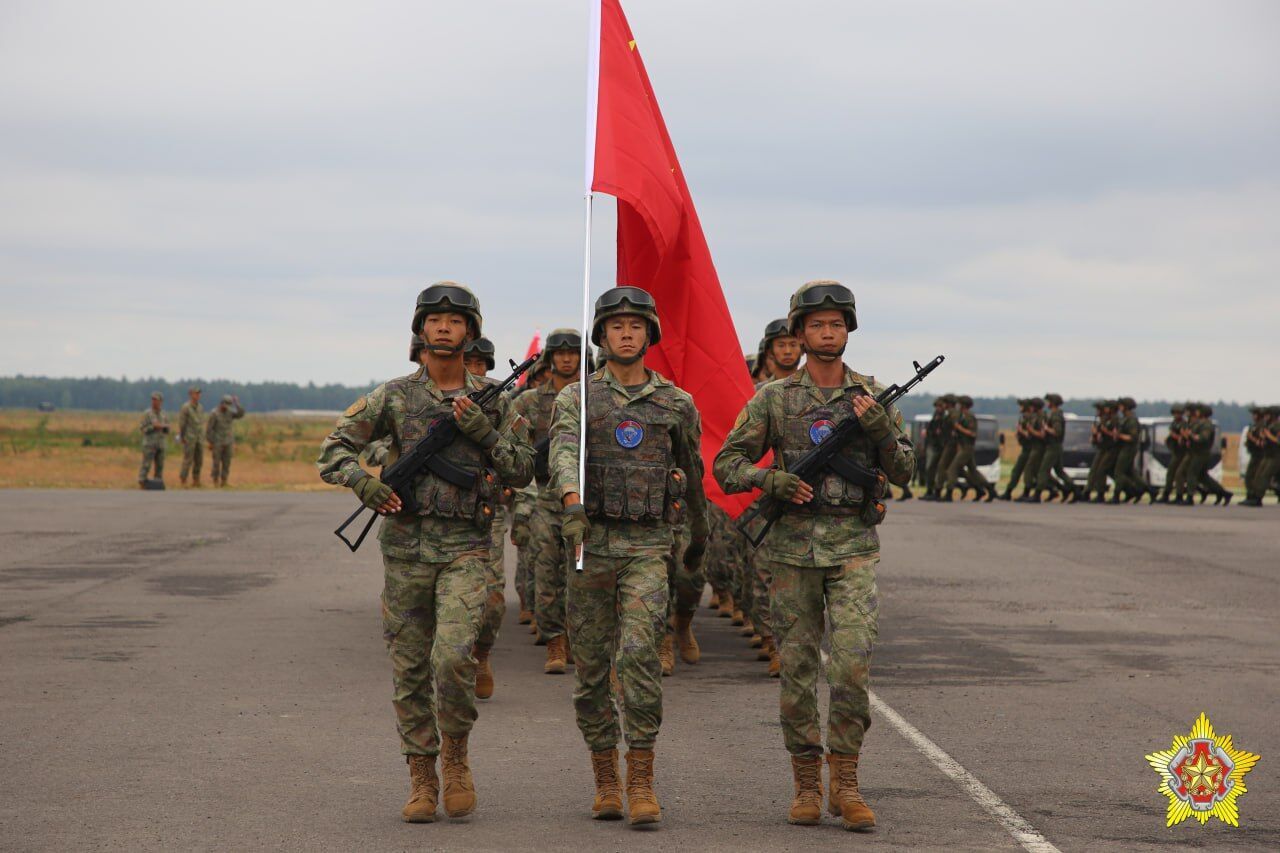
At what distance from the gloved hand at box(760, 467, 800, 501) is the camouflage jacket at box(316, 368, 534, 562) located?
3.59 ft

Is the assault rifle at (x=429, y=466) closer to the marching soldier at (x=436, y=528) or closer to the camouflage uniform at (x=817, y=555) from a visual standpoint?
the marching soldier at (x=436, y=528)

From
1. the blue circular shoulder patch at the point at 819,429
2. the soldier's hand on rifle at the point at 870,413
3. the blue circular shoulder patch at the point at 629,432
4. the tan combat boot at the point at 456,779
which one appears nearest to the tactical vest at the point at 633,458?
the blue circular shoulder patch at the point at 629,432

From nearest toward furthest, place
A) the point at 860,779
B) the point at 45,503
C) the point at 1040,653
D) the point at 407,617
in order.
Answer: the point at 407,617 < the point at 860,779 < the point at 1040,653 < the point at 45,503

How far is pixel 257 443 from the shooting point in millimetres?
82938

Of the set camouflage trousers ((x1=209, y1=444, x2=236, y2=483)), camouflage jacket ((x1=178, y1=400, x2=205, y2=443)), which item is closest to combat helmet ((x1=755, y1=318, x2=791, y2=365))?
camouflage jacket ((x1=178, y1=400, x2=205, y2=443))

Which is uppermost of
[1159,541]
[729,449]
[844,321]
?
[844,321]

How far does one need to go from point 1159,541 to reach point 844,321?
17.5 meters

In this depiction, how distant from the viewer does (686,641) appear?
441 inches

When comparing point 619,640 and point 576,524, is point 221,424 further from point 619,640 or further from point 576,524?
point 576,524

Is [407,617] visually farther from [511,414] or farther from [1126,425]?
[1126,425]

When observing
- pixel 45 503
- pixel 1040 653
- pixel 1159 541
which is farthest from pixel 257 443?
pixel 1040 653

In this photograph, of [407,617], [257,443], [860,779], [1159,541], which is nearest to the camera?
[407,617]

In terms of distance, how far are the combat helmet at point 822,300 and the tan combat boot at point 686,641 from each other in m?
4.52

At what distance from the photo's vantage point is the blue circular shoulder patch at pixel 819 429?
6.84 m
